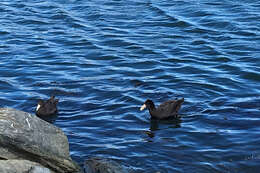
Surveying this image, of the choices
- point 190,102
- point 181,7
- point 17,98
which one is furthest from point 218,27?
point 17,98

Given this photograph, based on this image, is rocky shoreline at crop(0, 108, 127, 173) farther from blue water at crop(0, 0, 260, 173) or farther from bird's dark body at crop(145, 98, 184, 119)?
bird's dark body at crop(145, 98, 184, 119)

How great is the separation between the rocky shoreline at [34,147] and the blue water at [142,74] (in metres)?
1.13

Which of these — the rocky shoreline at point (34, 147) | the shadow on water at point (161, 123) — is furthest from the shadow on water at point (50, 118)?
the rocky shoreline at point (34, 147)

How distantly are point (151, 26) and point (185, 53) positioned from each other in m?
4.02

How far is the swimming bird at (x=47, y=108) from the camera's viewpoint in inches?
644

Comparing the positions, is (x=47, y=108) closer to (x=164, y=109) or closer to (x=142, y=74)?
(x=164, y=109)

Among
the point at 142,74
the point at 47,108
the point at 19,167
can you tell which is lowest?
the point at 142,74

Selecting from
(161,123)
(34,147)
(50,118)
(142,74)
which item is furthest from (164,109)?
(34,147)

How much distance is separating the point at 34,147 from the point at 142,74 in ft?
28.5

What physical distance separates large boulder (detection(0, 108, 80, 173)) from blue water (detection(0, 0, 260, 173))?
1312 mm

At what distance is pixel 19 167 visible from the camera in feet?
36.8

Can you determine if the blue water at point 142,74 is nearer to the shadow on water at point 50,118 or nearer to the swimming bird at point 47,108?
the shadow on water at point 50,118

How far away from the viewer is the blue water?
14.5 m

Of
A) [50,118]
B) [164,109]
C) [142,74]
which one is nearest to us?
[164,109]
